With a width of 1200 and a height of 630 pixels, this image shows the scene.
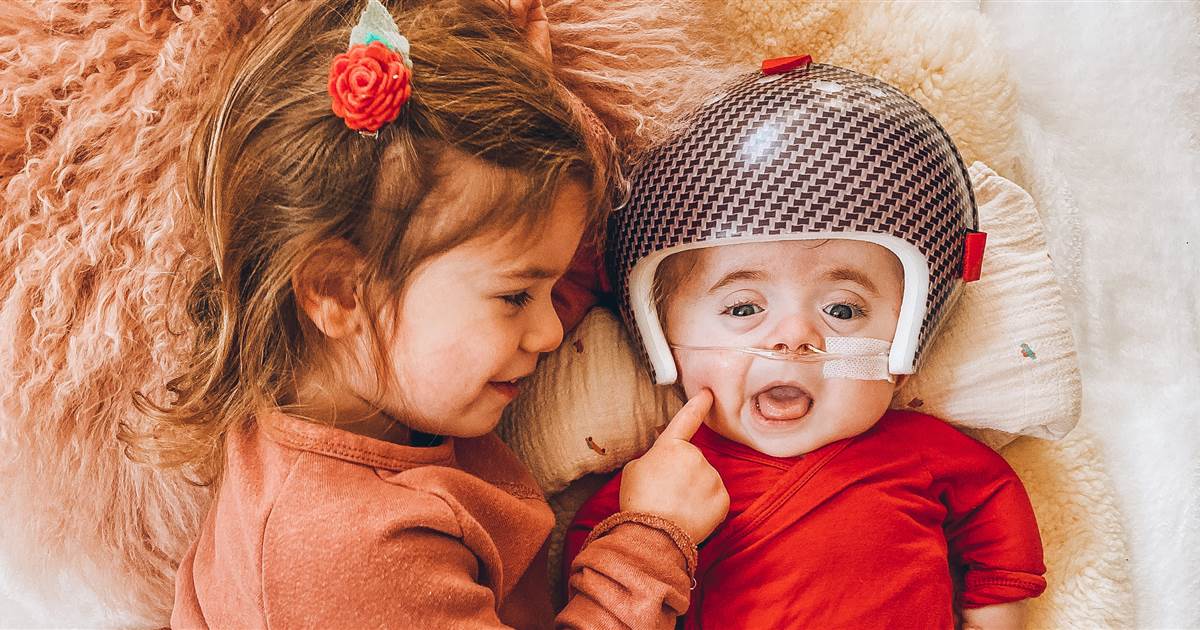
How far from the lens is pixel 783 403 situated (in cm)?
95

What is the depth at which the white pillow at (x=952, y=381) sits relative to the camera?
Result: 3.28ft

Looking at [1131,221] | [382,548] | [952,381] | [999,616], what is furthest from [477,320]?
[1131,221]

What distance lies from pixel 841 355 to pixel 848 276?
0.26 feet

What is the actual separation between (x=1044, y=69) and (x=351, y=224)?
945mm

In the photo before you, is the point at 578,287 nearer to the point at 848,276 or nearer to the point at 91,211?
the point at 848,276

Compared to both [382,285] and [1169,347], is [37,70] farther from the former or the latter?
[1169,347]

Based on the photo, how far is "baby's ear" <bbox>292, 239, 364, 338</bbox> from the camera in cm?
76

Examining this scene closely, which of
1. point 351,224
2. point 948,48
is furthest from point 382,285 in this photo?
point 948,48

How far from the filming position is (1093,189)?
46.1 inches

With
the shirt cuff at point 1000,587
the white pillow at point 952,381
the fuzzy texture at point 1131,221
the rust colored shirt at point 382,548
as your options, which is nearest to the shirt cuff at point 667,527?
the rust colored shirt at point 382,548

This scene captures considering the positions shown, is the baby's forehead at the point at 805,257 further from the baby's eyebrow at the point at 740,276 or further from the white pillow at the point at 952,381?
the white pillow at the point at 952,381

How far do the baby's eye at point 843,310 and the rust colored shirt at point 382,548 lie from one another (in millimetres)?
267

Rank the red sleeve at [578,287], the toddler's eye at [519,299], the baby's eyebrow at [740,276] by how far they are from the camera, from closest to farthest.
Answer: the toddler's eye at [519,299]
the baby's eyebrow at [740,276]
the red sleeve at [578,287]

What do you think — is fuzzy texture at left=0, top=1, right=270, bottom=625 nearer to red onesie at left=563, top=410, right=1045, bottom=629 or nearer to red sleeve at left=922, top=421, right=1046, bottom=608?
red onesie at left=563, top=410, right=1045, bottom=629
